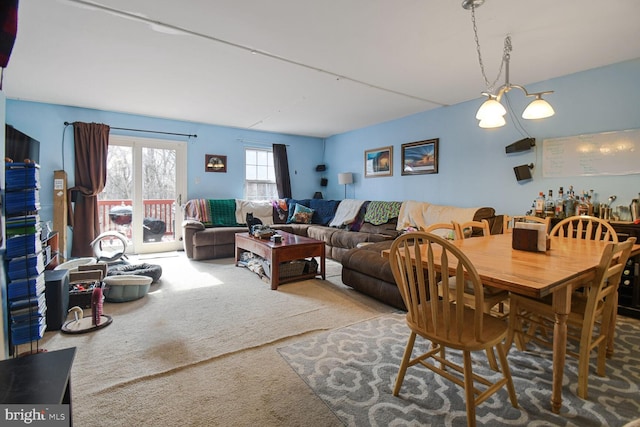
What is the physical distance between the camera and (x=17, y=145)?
3.09 m

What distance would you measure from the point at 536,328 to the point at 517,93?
8.78 ft

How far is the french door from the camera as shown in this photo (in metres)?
4.90

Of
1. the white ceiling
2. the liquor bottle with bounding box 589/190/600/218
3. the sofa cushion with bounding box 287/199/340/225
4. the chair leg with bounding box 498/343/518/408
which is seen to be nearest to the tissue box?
the chair leg with bounding box 498/343/518/408

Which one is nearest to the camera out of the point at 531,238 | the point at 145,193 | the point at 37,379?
the point at 37,379

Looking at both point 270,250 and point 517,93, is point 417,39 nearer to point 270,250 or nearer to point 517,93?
point 517,93

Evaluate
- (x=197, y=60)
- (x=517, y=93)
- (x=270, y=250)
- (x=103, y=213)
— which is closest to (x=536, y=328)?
(x=270, y=250)

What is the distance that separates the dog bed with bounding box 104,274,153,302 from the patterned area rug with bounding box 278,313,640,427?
1.77m

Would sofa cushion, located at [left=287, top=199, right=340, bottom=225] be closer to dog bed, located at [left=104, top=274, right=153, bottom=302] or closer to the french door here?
the french door

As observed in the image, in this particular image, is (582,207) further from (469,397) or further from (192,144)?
(192,144)

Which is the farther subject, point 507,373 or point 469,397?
point 507,373

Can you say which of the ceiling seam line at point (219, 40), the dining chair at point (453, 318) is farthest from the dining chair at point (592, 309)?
the ceiling seam line at point (219, 40)

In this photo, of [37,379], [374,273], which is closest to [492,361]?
[374,273]

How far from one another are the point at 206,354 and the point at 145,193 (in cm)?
406

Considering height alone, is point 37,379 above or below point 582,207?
below
